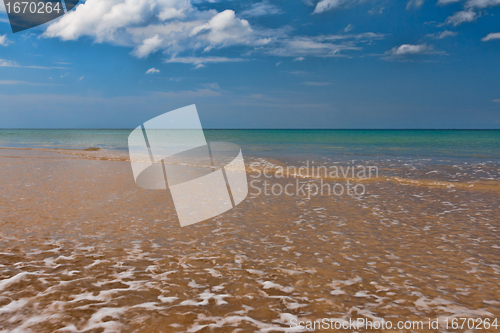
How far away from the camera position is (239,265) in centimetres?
458

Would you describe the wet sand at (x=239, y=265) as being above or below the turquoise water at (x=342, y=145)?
below

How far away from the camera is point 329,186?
11648mm

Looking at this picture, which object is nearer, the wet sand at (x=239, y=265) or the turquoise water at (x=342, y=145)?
the wet sand at (x=239, y=265)

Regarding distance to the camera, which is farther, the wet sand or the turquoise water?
the turquoise water

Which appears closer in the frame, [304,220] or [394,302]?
[394,302]

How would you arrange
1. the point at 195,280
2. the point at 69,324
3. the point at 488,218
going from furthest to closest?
the point at 488,218
the point at 195,280
the point at 69,324

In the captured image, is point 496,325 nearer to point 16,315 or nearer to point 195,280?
point 195,280

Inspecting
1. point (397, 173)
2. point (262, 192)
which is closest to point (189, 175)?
point (262, 192)

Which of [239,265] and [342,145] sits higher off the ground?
[342,145]

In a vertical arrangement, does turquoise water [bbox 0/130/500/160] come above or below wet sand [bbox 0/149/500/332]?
above

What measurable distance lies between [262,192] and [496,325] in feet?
24.6

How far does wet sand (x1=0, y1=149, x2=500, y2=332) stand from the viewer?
131 inches

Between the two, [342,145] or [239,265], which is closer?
[239,265]

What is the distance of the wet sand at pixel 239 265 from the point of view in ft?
10.9
